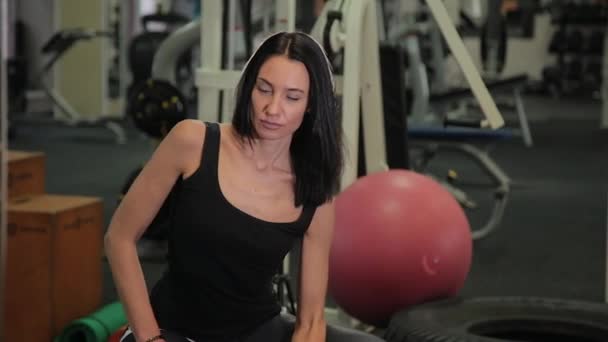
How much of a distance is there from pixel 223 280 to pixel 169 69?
3.09m

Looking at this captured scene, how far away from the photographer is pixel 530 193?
597cm

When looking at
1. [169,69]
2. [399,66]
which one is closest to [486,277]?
[399,66]

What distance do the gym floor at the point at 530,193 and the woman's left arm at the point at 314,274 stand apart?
143cm

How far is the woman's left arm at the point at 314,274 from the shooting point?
179 cm

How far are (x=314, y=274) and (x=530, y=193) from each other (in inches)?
173

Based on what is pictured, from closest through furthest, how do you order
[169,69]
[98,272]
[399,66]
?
[98,272] < [399,66] < [169,69]

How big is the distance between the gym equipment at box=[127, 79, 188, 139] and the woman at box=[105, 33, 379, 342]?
2359mm

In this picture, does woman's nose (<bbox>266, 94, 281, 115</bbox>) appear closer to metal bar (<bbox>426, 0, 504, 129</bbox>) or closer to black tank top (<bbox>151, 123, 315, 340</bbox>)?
black tank top (<bbox>151, 123, 315, 340</bbox>)

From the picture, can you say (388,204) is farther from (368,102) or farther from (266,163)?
(266,163)

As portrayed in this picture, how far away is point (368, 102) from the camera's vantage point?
3154 millimetres

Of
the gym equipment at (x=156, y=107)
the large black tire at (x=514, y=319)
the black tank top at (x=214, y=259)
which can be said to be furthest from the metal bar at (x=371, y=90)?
the black tank top at (x=214, y=259)

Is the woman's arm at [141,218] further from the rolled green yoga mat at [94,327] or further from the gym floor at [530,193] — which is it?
the gym floor at [530,193]

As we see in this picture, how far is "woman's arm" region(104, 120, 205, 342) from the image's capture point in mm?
1625

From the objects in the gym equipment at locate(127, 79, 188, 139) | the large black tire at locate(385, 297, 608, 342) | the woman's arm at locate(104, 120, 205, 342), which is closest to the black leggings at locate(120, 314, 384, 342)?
the woman's arm at locate(104, 120, 205, 342)
